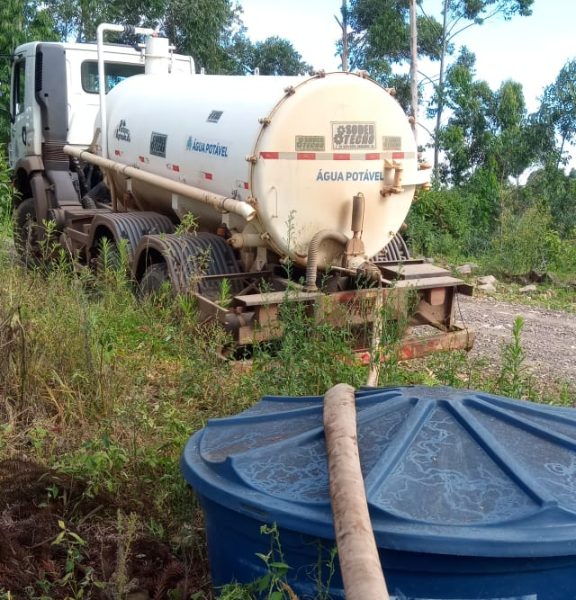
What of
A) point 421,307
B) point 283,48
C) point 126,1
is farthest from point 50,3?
point 421,307

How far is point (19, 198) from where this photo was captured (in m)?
10.1

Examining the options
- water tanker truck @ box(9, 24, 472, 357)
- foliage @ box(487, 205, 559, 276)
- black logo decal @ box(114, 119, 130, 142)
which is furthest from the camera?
foliage @ box(487, 205, 559, 276)

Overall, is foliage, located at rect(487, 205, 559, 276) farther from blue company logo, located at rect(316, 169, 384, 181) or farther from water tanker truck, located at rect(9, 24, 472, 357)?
blue company logo, located at rect(316, 169, 384, 181)

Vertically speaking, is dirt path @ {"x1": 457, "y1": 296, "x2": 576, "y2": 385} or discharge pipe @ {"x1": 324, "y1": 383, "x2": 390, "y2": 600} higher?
discharge pipe @ {"x1": 324, "y1": 383, "x2": 390, "y2": 600}

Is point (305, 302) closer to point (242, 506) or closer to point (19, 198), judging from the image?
point (242, 506)

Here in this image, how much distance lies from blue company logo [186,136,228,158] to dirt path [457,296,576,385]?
2489 mm

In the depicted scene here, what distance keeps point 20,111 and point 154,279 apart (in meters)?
5.02

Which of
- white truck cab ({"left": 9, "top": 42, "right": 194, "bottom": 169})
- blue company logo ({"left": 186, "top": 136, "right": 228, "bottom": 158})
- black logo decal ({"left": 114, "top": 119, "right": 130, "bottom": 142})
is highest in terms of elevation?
white truck cab ({"left": 9, "top": 42, "right": 194, "bottom": 169})

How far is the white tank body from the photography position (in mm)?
5664

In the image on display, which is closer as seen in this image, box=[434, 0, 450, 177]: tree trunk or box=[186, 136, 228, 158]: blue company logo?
box=[186, 136, 228, 158]: blue company logo

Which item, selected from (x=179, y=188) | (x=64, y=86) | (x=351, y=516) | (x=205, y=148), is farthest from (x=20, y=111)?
(x=351, y=516)

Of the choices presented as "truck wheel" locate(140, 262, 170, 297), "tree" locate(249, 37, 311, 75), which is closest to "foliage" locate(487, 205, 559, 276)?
Result: "truck wheel" locate(140, 262, 170, 297)

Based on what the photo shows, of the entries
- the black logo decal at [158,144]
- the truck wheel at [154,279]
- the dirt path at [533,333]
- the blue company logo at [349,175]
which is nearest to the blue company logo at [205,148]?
the black logo decal at [158,144]

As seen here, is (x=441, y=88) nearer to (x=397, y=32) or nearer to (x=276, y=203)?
(x=397, y=32)
